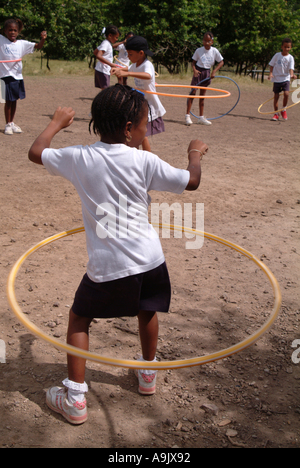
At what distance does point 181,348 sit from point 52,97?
11.0 metres

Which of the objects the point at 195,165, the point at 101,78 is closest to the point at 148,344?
the point at 195,165

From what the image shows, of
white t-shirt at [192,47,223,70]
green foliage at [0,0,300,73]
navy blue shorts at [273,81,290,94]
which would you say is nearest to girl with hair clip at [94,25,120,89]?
white t-shirt at [192,47,223,70]

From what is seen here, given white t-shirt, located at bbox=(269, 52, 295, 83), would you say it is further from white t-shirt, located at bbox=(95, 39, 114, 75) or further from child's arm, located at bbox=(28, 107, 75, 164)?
child's arm, located at bbox=(28, 107, 75, 164)

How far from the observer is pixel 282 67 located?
11031 millimetres

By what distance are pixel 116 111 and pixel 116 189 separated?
1.25ft

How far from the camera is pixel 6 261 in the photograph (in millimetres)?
4082

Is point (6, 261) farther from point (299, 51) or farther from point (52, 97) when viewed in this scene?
point (299, 51)

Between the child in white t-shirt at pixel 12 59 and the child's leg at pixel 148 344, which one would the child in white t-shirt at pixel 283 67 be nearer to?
the child in white t-shirt at pixel 12 59

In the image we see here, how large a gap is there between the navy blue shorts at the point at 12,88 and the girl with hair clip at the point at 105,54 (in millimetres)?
1918

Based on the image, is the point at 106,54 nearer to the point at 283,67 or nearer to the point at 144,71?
the point at 144,71

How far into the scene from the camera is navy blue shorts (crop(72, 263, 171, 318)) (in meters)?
2.26

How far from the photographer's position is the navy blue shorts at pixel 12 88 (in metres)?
7.87

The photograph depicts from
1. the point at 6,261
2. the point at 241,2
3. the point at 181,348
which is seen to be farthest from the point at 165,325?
the point at 241,2

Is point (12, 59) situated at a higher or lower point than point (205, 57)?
lower
